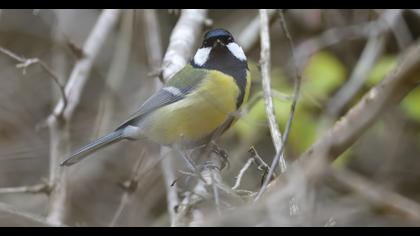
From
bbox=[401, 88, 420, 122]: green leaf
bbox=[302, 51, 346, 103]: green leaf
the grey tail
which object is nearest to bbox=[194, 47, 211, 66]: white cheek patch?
the grey tail

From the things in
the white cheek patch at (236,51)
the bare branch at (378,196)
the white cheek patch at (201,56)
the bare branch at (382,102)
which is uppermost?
the bare branch at (382,102)

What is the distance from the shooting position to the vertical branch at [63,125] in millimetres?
2582

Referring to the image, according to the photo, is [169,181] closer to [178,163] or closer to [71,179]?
[178,163]

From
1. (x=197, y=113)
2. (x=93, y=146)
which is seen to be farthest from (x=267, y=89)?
(x=93, y=146)

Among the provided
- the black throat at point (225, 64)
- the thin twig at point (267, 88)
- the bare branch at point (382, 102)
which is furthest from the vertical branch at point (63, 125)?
the bare branch at point (382, 102)

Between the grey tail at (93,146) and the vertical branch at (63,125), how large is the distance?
11cm

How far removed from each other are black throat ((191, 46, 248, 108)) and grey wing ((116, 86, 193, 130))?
0.13 meters

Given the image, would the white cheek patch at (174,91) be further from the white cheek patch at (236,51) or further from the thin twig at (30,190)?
the thin twig at (30,190)

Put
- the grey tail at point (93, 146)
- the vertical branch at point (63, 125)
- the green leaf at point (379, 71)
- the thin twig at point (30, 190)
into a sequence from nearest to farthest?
the thin twig at point (30, 190)
the grey tail at point (93, 146)
the vertical branch at point (63, 125)
the green leaf at point (379, 71)

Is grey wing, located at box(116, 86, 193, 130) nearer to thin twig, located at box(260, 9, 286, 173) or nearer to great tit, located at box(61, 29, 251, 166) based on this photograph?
great tit, located at box(61, 29, 251, 166)

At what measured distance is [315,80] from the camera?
132 inches

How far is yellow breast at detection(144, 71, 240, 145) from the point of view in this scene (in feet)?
8.28

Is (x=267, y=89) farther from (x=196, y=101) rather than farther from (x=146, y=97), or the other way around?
(x=146, y=97)

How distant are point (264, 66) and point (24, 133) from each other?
176 cm
